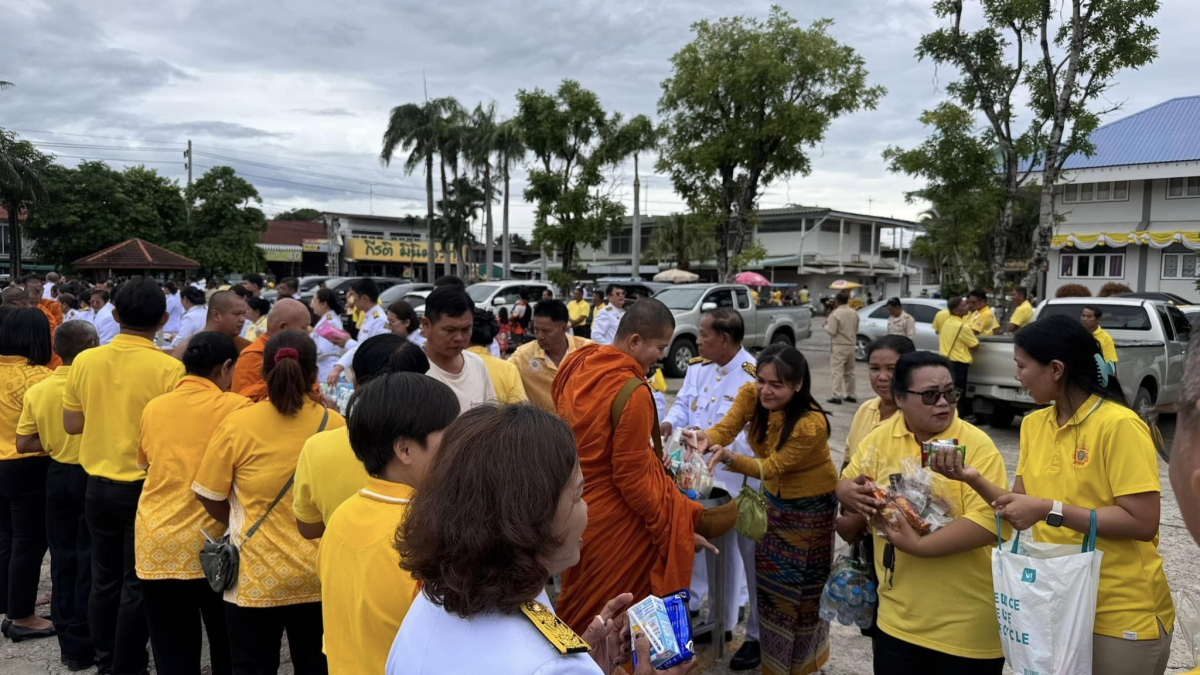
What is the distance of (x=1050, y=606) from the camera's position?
7.06 ft

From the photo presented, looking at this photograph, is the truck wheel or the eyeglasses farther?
the truck wheel

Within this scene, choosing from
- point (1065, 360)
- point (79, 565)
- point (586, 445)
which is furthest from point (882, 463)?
point (79, 565)

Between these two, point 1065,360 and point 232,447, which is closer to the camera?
point 1065,360

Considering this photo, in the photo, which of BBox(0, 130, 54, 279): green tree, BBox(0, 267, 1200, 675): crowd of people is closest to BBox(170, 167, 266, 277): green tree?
BBox(0, 130, 54, 279): green tree

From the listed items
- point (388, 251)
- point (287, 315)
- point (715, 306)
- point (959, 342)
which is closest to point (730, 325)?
point (287, 315)

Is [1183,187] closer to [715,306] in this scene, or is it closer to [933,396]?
[715,306]

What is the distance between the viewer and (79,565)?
155 inches

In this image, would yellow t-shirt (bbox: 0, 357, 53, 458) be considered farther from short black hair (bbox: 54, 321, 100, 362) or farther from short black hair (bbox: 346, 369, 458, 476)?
short black hair (bbox: 346, 369, 458, 476)

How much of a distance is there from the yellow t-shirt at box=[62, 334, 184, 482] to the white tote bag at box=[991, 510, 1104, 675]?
145 inches

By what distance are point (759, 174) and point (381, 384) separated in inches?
823

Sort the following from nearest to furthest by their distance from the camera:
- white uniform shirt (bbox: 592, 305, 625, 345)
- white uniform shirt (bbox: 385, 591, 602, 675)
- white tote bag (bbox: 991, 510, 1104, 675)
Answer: white uniform shirt (bbox: 385, 591, 602, 675) < white tote bag (bbox: 991, 510, 1104, 675) < white uniform shirt (bbox: 592, 305, 625, 345)

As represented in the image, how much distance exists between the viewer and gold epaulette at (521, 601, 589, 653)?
117 centimetres

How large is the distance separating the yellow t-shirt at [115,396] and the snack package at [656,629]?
2.97 metres

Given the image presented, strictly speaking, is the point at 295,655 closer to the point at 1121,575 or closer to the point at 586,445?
the point at 586,445
